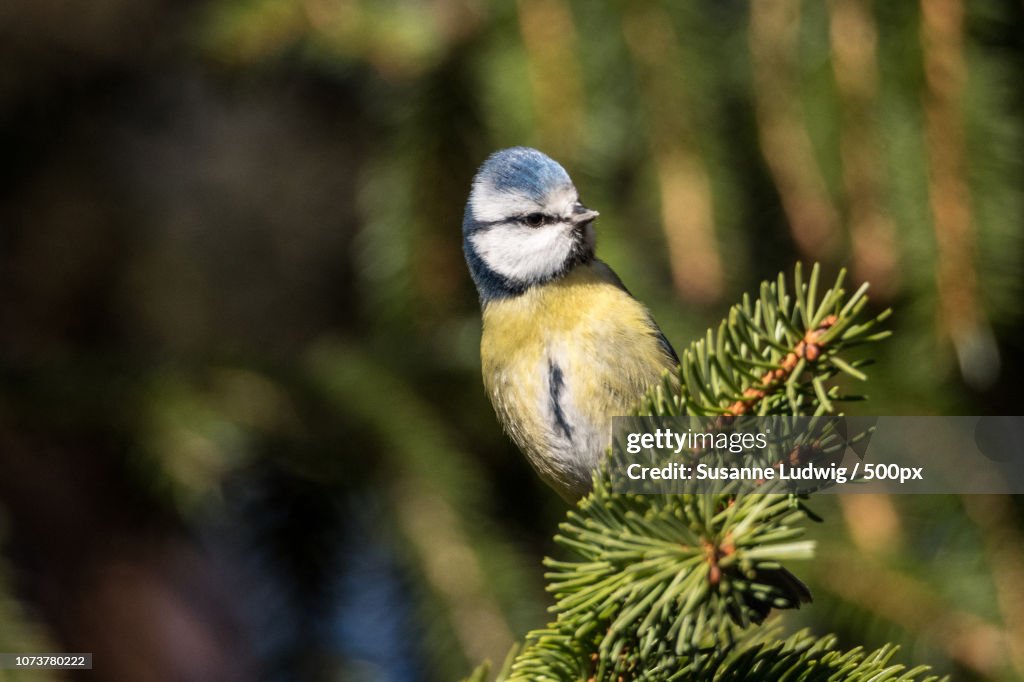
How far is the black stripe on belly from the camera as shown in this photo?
186 centimetres

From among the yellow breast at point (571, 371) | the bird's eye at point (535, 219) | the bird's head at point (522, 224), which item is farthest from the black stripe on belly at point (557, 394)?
the bird's eye at point (535, 219)

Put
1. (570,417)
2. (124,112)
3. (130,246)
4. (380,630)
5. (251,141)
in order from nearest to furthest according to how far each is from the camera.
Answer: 1. (570,417)
2. (380,630)
3. (124,112)
4. (130,246)
5. (251,141)

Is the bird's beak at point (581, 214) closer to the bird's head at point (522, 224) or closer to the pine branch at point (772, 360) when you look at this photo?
the bird's head at point (522, 224)

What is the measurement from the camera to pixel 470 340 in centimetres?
229

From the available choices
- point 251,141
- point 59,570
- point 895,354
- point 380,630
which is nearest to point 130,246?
point 251,141

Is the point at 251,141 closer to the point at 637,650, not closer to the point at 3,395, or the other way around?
the point at 3,395

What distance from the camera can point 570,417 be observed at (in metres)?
1.86

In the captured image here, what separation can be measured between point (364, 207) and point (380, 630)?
900 millimetres

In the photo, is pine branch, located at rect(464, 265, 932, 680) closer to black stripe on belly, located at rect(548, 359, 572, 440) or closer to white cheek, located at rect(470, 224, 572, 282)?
black stripe on belly, located at rect(548, 359, 572, 440)

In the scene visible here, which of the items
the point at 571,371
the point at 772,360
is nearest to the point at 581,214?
the point at 571,371

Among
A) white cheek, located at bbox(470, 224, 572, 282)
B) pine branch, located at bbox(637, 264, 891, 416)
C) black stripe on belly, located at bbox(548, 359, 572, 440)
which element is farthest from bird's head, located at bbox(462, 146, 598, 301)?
pine branch, located at bbox(637, 264, 891, 416)

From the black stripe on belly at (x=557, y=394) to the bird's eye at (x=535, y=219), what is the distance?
0.35 metres

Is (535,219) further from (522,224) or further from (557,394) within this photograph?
(557,394)

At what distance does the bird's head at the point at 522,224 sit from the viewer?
2.00 m
